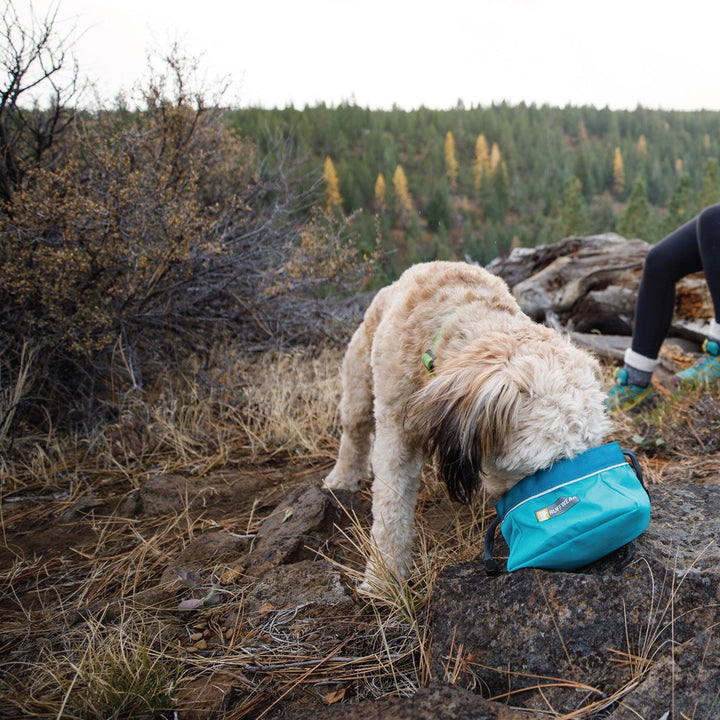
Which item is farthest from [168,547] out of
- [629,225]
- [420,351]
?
[629,225]

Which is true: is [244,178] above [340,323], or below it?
above

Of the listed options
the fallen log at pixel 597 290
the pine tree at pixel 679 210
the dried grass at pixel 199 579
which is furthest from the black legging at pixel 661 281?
the pine tree at pixel 679 210

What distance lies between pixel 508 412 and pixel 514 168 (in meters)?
80.6

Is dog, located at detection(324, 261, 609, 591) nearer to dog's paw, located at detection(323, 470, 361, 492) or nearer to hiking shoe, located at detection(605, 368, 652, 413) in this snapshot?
dog's paw, located at detection(323, 470, 361, 492)

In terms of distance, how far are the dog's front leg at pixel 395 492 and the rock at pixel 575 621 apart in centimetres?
61

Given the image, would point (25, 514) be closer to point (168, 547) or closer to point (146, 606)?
point (168, 547)

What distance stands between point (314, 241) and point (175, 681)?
5094 mm

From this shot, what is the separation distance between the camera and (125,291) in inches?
160

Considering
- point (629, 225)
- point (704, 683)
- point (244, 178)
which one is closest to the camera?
point (704, 683)

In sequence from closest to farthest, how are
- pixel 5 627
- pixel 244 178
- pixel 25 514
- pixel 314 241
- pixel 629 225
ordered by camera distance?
pixel 5 627, pixel 25 514, pixel 314 241, pixel 244 178, pixel 629 225

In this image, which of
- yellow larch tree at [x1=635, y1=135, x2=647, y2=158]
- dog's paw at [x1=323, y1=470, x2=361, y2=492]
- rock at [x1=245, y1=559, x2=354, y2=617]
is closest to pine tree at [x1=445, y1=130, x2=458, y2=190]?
yellow larch tree at [x1=635, y1=135, x2=647, y2=158]

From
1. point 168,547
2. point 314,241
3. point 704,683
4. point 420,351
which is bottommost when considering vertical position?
point 168,547

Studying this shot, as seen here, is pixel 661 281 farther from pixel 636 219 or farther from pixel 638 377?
pixel 636 219

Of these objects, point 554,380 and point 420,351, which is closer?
point 554,380
